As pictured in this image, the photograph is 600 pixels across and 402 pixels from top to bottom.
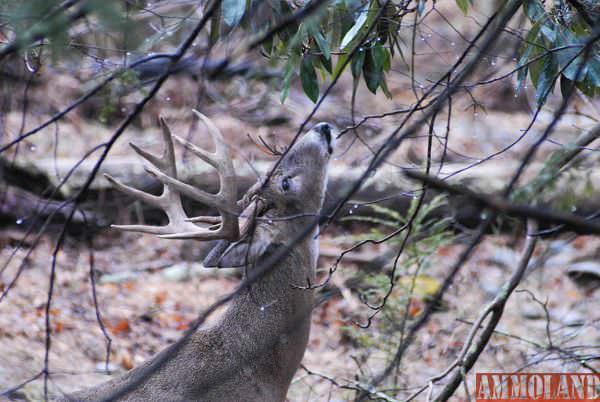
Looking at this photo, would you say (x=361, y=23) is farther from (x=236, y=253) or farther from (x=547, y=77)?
(x=236, y=253)

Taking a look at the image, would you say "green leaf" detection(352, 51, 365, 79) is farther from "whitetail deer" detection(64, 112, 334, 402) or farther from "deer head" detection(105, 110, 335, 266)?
"whitetail deer" detection(64, 112, 334, 402)

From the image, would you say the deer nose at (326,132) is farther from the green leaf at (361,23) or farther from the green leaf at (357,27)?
the green leaf at (357,27)

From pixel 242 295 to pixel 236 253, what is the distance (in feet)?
0.99

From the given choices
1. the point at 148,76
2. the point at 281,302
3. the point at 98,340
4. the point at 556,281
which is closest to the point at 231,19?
the point at 281,302

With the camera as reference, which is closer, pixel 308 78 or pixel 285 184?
pixel 308 78

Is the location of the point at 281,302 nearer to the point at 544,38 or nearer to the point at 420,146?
the point at 544,38

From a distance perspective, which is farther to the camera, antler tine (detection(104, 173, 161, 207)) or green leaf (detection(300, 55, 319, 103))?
antler tine (detection(104, 173, 161, 207))

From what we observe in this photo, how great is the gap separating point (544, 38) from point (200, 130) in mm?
8113

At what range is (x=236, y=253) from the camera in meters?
3.80

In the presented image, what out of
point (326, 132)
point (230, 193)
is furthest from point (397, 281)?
point (230, 193)

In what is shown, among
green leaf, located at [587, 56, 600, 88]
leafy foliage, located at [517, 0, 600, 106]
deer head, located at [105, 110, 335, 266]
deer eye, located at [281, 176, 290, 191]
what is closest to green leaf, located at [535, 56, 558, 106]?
leafy foliage, located at [517, 0, 600, 106]

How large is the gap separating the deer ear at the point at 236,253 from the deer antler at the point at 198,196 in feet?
0.28

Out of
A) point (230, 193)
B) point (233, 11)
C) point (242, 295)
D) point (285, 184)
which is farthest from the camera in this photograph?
point (285, 184)

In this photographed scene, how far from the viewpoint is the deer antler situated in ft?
11.5
